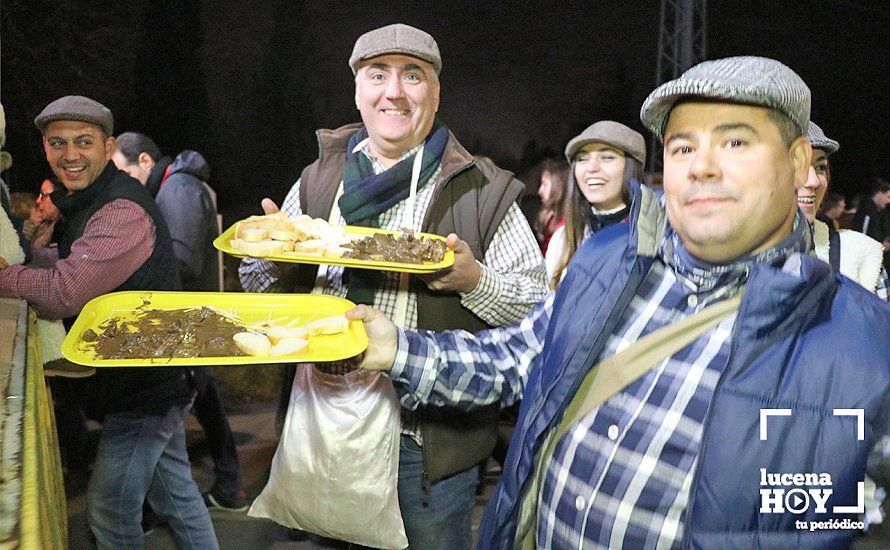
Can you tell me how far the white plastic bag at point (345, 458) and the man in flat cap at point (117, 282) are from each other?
586 mm

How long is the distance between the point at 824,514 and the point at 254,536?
104 inches

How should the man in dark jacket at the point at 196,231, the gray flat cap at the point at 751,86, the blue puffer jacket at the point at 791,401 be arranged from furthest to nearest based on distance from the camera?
the man in dark jacket at the point at 196,231 < the gray flat cap at the point at 751,86 < the blue puffer jacket at the point at 791,401

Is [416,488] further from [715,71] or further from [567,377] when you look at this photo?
[715,71]

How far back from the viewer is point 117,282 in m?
2.34

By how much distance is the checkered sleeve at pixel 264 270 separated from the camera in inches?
89.2

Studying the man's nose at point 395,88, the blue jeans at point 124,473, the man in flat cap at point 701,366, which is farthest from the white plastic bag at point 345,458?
the man's nose at point 395,88

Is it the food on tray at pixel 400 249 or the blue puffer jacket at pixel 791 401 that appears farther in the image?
the food on tray at pixel 400 249

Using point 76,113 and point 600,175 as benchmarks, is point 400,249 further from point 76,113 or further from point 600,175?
point 600,175

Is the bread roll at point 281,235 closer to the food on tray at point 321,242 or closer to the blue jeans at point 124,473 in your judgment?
the food on tray at point 321,242

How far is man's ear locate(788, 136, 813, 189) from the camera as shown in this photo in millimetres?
1315

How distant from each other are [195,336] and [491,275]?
0.80 meters

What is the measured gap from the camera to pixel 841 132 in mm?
4539

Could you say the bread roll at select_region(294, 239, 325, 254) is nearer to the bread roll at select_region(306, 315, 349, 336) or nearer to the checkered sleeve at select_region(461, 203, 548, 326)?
the bread roll at select_region(306, 315, 349, 336)

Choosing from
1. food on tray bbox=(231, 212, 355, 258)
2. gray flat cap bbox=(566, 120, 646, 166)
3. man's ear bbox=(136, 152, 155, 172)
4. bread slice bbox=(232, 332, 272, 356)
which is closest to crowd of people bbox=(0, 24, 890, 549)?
food on tray bbox=(231, 212, 355, 258)
